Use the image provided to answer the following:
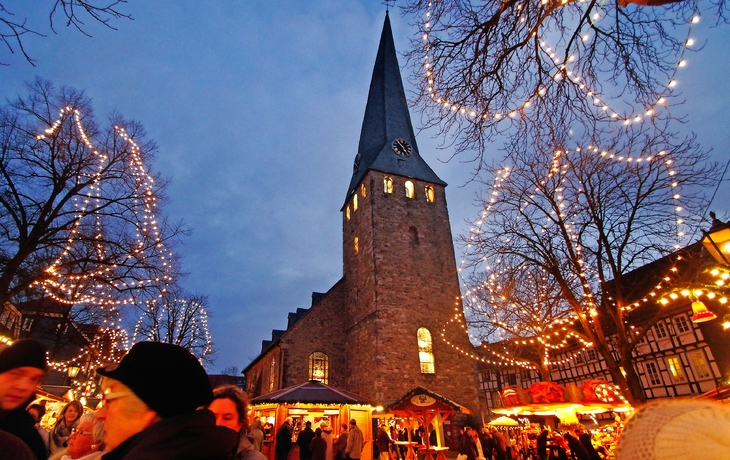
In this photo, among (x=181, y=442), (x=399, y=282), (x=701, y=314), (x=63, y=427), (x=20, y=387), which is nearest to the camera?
(x=181, y=442)

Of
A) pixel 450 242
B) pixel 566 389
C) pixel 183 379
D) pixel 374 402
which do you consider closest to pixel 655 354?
pixel 450 242

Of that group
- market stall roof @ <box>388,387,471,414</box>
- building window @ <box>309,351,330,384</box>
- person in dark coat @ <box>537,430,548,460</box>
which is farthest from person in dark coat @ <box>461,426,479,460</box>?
building window @ <box>309,351,330,384</box>

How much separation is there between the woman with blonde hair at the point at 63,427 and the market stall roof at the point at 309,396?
332 inches

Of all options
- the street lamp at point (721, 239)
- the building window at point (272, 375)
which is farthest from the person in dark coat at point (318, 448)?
the building window at point (272, 375)

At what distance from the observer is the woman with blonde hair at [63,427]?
13.5 ft

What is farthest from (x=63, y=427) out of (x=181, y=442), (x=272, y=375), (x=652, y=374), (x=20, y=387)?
(x=652, y=374)

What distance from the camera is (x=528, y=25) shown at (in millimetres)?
4387

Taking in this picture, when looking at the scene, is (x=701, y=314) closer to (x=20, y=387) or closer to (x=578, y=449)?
(x=578, y=449)

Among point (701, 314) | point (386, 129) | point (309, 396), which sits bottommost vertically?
point (309, 396)

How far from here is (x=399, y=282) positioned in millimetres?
20125

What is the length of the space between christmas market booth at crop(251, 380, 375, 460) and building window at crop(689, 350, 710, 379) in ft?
53.0

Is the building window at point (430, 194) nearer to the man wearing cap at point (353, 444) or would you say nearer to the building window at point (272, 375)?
the building window at point (272, 375)

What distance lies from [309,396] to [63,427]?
9.41 metres

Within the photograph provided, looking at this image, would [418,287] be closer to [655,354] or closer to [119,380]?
[655,354]
